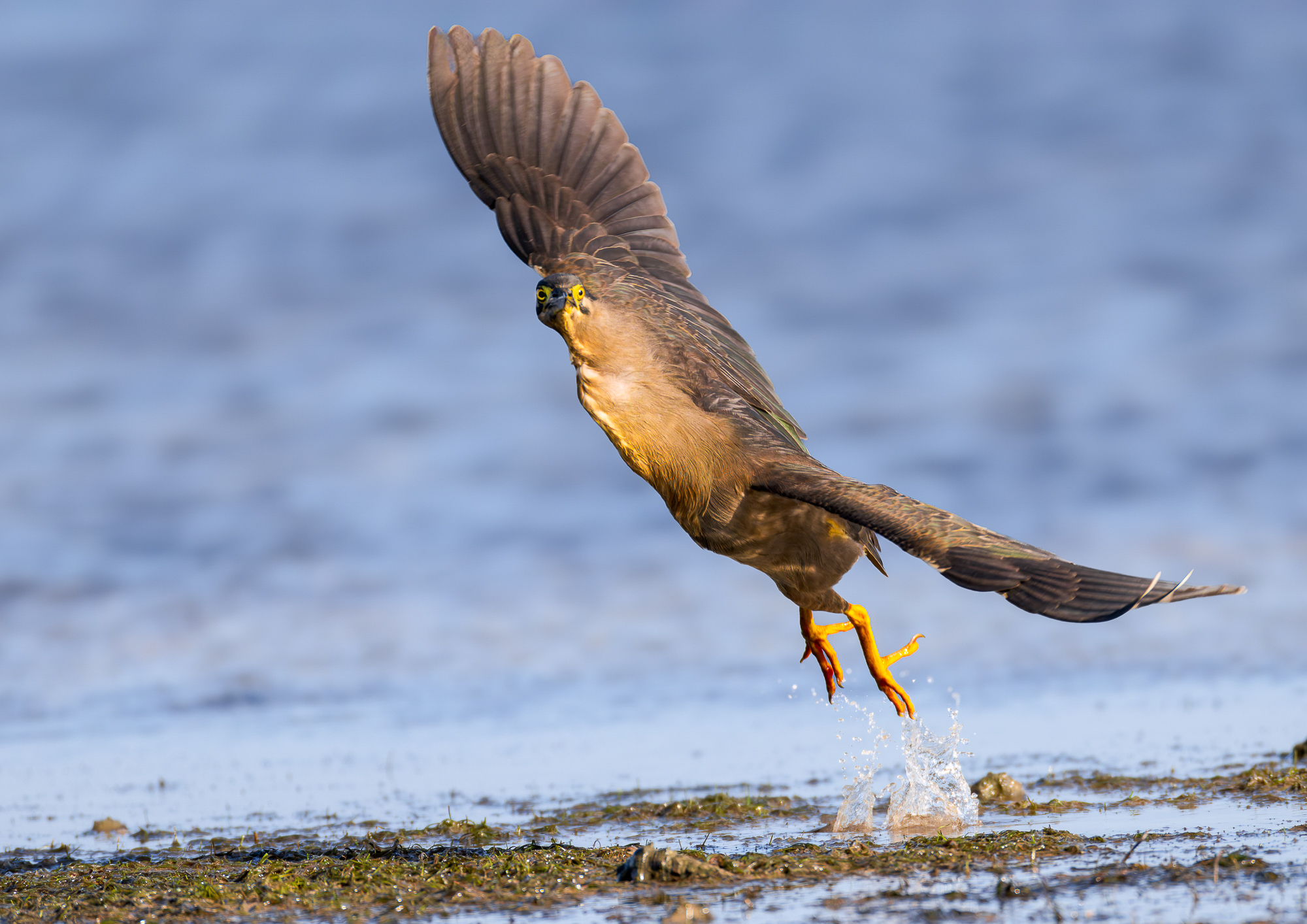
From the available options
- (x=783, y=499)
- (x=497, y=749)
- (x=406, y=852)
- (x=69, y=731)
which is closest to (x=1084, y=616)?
(x=783, y=499)

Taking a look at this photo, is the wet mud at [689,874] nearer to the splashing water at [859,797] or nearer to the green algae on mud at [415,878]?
the green algae on mud at [415,878]

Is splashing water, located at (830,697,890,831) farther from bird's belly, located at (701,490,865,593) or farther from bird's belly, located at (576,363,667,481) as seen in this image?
bird's belly, located at (576,363,667,481)

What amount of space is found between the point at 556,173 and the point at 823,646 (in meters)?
3.63

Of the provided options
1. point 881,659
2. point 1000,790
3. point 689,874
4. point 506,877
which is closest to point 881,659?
point 881,659

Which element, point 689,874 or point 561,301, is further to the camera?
point 561,301

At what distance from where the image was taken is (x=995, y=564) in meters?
5.91

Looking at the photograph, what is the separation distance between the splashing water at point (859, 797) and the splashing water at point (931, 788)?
179 mm

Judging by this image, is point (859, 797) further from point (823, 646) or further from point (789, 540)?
point (789, 540)

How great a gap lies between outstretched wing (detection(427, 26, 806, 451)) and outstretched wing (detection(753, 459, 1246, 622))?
2.02 meters

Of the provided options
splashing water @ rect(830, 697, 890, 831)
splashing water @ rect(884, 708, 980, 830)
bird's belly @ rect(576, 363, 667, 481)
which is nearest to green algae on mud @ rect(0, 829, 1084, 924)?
splashing water @ rect(830, 697, 890, 831)

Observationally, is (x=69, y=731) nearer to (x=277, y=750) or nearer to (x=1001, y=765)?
(x=277, y=750)

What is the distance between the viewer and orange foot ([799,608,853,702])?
8156 mm

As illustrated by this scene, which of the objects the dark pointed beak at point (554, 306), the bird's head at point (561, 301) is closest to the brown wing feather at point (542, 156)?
the bird's head at point (561, 301)

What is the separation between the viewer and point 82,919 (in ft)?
19.3
